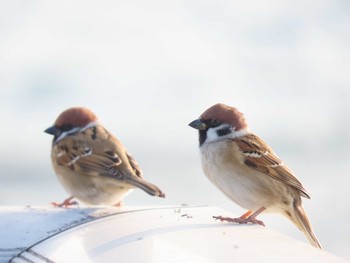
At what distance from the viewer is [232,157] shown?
437 centimetres

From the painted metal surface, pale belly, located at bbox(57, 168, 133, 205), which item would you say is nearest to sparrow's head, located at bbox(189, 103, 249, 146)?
pale belly, located at bbox(57, 168, 133, 205)

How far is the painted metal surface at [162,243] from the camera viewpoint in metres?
2.26

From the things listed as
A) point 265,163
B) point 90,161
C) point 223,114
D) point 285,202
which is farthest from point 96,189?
point 285,202

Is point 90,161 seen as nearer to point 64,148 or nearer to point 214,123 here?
point 64,148

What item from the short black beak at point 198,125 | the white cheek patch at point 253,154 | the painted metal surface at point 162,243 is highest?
the short black beak at point 198,125

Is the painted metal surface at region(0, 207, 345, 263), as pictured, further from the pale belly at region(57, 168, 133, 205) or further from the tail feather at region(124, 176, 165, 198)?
the pale belly at region(57, 168, 133, 205)

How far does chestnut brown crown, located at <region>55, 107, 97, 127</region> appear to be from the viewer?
16.1ft

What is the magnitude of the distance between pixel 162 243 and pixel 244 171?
2.01 meters

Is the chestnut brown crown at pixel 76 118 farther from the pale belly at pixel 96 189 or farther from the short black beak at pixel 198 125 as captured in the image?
the short black beak at pixel 198 125

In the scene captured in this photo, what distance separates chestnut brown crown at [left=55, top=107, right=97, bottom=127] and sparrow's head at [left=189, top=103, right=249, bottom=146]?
764mm

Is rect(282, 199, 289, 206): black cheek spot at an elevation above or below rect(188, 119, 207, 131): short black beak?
below

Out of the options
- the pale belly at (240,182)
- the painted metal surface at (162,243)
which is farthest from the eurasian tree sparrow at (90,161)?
the painted metal surface at (162,243)

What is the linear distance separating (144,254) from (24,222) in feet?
1.72

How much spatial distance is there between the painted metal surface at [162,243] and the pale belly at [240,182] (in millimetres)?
1432
